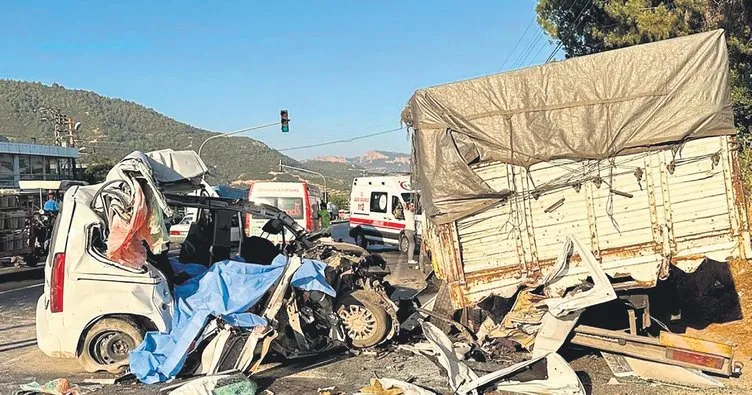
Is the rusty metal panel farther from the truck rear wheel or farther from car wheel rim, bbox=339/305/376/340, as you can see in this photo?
the truck rear wheel

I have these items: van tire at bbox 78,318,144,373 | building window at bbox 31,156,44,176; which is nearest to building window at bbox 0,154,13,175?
building window at bbox 31,156,44,176

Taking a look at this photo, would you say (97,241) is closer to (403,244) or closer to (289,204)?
A: (289,204)

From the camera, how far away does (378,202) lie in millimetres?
19203

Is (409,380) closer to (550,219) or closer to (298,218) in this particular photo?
(550,219)

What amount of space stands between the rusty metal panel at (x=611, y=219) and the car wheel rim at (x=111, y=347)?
3389 millimetres

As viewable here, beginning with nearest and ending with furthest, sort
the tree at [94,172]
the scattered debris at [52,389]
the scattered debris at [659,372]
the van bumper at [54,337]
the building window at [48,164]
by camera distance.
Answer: the scattered debris at [52,389]
the scattered debris at [659,372]
the van bumper at [54,337]
the tree at [94,172]
the building window at [48,164]

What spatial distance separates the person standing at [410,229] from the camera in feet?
55.9

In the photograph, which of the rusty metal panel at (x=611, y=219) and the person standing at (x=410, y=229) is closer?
the rusty metal panel at (x=611, y=219)

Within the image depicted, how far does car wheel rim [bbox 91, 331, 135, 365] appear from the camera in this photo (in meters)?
6.29

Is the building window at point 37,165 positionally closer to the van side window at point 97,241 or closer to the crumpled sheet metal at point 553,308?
the van side window at point 97,241

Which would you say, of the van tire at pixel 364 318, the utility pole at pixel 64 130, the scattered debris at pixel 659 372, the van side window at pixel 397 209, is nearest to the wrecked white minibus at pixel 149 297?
the van tire at pixel 364 318

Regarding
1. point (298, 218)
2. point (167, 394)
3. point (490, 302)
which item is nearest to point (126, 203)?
point (167, 394)

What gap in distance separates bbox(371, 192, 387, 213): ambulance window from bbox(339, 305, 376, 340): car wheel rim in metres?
11.8

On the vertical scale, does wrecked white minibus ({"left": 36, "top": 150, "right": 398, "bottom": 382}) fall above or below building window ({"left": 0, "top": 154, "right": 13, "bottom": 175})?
below
